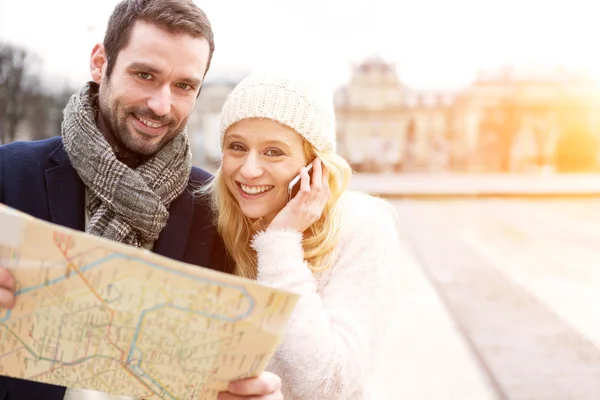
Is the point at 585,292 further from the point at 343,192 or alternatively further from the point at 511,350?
the point at 343,192

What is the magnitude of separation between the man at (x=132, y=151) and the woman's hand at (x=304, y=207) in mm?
416

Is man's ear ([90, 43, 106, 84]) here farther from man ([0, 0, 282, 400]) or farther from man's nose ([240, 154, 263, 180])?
man's nose ([240, 154, 263, 180])

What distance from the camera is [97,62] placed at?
212 centimetres

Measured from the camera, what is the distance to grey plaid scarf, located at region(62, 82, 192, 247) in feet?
6.25

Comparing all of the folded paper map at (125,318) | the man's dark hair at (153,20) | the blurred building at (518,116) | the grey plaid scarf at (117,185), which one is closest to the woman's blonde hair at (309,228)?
the grey plaid scarf at (117,185)

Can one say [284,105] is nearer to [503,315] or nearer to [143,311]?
[143,311]

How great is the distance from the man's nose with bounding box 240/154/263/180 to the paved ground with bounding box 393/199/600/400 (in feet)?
1.81

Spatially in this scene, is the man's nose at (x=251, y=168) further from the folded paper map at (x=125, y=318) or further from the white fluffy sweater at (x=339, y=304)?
the folded paper map at (x=125, y=318)

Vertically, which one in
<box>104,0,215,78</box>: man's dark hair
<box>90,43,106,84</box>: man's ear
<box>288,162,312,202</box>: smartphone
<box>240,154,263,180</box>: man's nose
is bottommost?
<box>288,162,312,202</box>: smartphone

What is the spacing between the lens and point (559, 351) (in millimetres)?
4449

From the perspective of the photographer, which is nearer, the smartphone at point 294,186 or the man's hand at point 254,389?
the man's hand at point 254,389

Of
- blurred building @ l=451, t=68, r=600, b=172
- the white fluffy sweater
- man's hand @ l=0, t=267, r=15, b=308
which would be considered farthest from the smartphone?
blurred building @ l=451, t=68, r=600, b=172

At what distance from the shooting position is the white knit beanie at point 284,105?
1.81 metres

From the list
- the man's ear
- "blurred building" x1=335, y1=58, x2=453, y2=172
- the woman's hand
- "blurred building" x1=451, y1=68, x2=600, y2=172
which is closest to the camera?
the woman's hand
